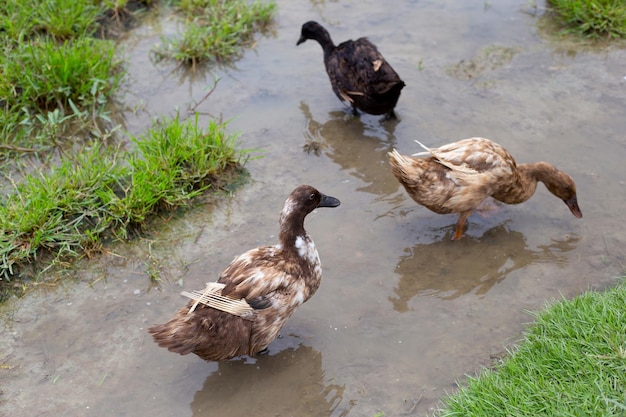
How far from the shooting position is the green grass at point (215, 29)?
7500 mm

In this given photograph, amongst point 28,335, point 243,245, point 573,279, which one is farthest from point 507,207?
point 28,335

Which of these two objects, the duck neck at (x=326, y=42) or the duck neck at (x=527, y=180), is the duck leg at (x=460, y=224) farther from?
the duck neck at (x=326, y=42)

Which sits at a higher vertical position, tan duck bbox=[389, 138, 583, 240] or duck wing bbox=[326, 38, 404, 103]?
duck wing bbox=[326, 38, 404, 103]

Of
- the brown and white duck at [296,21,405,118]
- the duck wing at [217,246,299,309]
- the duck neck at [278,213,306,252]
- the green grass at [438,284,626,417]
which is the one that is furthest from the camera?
the brown and white duck at [296,21,405,118]

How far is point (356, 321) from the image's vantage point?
4.78 metres

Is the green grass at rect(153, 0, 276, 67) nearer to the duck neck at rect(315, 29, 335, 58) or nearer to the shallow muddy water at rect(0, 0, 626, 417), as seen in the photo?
the shallow muddy water at rect(0, 0, 626, 417)

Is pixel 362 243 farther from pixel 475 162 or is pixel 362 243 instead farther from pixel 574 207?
pixel 574 207

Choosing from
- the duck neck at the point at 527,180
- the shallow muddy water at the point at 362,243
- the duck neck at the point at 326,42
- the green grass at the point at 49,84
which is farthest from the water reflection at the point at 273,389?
the duck neck at the point at 326,42

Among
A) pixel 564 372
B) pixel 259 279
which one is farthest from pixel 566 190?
pixel 259 279

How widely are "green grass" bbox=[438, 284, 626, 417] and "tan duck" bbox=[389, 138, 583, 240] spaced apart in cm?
124

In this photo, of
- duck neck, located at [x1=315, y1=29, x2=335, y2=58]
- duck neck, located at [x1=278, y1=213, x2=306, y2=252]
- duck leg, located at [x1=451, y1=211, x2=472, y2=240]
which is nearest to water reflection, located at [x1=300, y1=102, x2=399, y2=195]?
duck neck, located at [x1=315, y1=29, x2=335, y2=58]

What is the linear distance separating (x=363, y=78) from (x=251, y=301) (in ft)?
9.76

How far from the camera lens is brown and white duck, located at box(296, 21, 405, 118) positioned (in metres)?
6.34

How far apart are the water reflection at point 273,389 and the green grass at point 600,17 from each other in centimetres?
513
